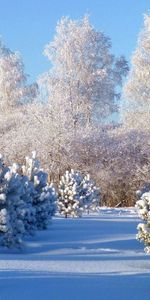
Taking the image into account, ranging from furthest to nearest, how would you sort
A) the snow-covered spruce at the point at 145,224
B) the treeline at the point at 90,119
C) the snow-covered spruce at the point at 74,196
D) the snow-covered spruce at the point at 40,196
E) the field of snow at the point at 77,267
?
the treeline at the point at 90,119, the snow-covered spruce at the point at 74,196, the snow-covered spruce at the point at 40,196, the snow-covered spruce at the point at 145,224, the field of snow at the point at 77,267

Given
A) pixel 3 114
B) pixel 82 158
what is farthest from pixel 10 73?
pixel 82 158

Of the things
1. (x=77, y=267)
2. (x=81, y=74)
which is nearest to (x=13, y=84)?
(x=81, y=74)

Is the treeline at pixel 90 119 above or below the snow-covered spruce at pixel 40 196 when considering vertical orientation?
above

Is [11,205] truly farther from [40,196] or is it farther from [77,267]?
[40,196]

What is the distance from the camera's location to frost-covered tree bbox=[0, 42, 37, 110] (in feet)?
126

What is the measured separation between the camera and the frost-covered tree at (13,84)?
38469 mm

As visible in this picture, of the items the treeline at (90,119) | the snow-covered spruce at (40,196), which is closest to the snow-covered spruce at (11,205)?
the snow-covered spruce at (40,196)

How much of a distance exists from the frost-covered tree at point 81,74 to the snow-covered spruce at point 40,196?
17.9 meters

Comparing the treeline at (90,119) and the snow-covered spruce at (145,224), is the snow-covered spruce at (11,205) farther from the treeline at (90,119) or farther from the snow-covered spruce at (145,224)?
the treeline at (90,119)

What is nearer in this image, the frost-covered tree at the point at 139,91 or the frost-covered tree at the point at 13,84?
the frost-covered tree at the point at 139,91

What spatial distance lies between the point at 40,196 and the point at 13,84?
26077mm

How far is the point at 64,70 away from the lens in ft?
109

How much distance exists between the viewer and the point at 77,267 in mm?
8336

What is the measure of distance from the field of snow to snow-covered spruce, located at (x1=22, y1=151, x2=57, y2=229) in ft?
1.07
